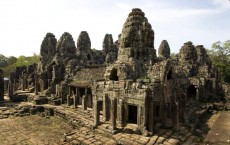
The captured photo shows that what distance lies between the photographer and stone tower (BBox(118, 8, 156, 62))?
16.8m

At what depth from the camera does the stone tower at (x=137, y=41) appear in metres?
16.8

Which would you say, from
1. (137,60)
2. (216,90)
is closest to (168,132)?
(137,60)

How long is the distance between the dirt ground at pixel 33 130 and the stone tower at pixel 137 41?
849 centimetres

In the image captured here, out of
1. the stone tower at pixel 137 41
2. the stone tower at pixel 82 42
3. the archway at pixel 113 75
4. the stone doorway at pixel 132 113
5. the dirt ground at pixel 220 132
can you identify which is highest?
the stone tower at pixel 82 42

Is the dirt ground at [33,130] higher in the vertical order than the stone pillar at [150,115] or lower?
lower

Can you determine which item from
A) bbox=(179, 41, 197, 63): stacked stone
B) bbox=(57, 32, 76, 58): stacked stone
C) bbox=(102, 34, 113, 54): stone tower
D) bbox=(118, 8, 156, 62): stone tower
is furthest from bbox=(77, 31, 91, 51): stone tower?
bbox=(118, 8, 156, 62): stone tower

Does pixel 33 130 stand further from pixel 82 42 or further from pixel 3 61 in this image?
pixel 3 61

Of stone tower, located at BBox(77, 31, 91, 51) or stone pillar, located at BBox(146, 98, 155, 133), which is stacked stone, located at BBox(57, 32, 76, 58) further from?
stone pillar, located at BBox(146, 98, 155, 133)

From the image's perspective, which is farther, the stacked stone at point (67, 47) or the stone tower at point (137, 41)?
the stacked stone at point (67, 47)

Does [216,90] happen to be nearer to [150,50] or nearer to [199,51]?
[199,51]

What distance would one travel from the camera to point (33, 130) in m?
15.3

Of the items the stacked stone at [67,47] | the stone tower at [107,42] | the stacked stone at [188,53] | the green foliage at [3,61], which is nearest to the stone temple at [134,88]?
the stacked stone at [67,47]

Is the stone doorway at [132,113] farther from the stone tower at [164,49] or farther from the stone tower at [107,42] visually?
the stone tower at [107,42]

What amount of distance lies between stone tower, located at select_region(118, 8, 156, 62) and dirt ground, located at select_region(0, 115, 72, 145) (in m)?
8.49
